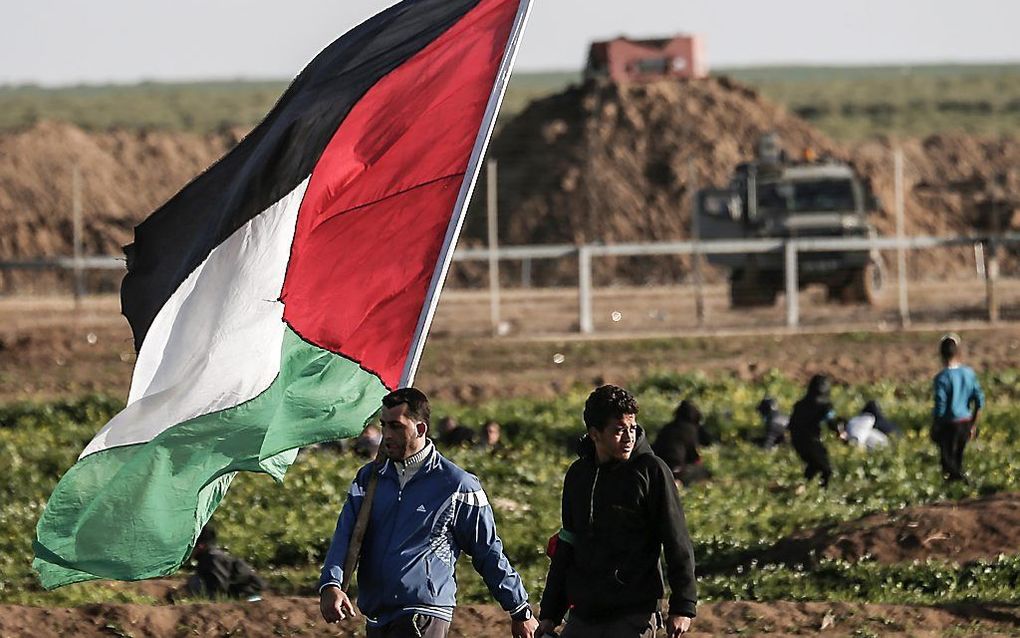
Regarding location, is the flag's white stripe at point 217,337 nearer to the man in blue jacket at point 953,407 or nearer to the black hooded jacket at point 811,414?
the man in blue jacket at point 953,407

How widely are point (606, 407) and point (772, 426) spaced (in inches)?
523

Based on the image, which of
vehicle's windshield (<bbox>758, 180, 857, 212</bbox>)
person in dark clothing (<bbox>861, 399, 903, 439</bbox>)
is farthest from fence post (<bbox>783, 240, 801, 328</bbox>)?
person in dark clothing (<bbox>861, 399, 903, 439</bbox>)

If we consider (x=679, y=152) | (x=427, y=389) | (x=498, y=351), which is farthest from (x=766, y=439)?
(x=679, y=152)

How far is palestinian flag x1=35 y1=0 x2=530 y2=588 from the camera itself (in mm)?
8617

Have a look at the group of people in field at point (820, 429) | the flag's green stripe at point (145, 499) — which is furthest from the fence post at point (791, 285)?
the flag's green stripe at point (145, 499)

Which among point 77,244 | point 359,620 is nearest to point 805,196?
point 77,244

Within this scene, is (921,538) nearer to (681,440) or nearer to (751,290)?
(681,440)

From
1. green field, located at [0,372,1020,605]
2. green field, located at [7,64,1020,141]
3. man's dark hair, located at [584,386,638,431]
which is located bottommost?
green field, located at [0,372,1020,605]

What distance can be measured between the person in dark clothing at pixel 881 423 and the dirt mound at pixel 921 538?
256 inches

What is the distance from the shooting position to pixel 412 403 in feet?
25.9

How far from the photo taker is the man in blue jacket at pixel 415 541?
7.94 meters

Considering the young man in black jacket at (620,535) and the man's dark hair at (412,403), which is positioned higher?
the man's dark hair at (412,403)

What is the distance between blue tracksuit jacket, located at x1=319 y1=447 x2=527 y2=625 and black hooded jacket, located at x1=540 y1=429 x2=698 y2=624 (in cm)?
28

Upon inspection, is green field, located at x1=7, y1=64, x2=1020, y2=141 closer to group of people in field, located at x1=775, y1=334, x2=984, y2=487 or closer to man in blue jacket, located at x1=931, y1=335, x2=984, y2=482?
group of people in field, located at x1=775, y1=334, x2=984, y2=487
